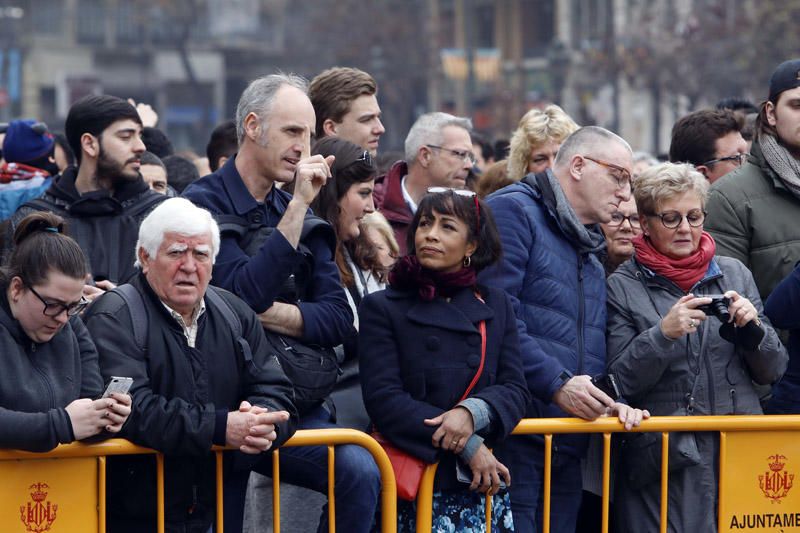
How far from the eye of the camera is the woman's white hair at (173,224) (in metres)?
4.43

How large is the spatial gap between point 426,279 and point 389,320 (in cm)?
22

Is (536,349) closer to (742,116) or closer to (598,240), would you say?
(598,240)

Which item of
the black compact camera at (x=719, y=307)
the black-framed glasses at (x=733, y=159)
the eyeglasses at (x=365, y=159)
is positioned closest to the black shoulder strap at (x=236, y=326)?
the eyeglasses at (x=365, y=159)

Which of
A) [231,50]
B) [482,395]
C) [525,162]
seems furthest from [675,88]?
[482,395]

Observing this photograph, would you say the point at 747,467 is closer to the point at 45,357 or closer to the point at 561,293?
the point at 561,293

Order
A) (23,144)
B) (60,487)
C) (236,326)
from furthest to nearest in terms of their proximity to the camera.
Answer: (23,144) < (236,326) < (60,487)

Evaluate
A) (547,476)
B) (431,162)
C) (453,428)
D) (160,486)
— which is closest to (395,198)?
(431,162)

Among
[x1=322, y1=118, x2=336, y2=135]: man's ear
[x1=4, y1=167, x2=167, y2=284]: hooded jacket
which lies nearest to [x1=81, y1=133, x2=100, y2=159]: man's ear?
[x1=4, y1=167, x2=167, y2=284]: hooded jacket

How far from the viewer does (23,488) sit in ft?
13.9

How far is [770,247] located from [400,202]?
6.58 ft

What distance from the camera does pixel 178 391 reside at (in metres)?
4.38

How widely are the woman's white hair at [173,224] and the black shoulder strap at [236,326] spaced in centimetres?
17

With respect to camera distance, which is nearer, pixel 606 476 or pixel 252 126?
pixel 606 476

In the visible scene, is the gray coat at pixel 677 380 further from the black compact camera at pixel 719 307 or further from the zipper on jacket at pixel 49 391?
the zipper on jacket at pixel 49 391
